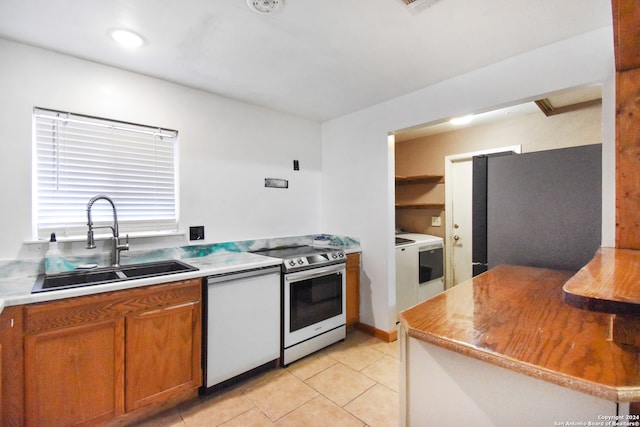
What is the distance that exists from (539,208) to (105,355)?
112 inches

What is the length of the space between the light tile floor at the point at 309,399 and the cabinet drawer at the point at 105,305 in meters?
0.72

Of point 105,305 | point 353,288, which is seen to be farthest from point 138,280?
point 353,288

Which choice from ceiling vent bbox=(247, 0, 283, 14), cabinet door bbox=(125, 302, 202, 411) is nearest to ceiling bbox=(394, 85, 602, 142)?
ceiling vent bbox=(247, 0, 283, 14)

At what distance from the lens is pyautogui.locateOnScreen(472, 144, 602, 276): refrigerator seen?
1.77 m

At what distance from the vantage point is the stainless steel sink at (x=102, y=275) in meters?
1.64

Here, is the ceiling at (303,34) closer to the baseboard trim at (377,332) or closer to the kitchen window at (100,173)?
the kitchen window at (100,173)

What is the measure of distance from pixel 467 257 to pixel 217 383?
3.25m

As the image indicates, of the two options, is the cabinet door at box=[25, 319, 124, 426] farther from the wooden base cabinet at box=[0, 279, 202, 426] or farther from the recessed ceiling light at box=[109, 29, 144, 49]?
the recessed ceiling light at box=[109, 29, 144, 49]

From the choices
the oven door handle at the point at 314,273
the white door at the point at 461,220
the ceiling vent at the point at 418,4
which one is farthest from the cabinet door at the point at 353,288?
the ceiling vent at the point at 418,4

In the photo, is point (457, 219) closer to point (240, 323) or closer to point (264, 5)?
point (240, 323)

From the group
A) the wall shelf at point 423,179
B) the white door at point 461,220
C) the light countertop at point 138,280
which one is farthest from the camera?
the wall shelf at point 423,179

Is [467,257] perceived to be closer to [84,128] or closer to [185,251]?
[185,251]

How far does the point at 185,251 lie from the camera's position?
2.40 meters

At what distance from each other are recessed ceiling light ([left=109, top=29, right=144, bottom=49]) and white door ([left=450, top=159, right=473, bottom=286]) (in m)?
3.61
